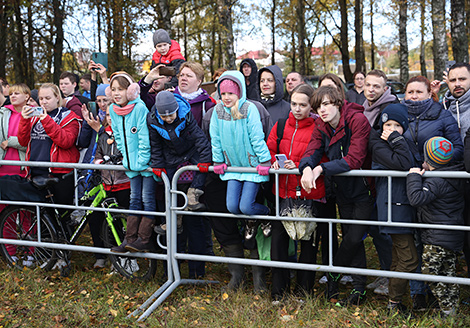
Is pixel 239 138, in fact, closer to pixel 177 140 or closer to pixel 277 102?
pixel 177 140

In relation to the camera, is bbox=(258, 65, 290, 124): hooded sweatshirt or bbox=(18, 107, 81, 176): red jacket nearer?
bbox=(258, 65, 290, 124): hooded sweatshirt

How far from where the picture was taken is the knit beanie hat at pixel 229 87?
4.63 meters

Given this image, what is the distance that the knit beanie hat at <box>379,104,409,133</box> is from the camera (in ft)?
13.9

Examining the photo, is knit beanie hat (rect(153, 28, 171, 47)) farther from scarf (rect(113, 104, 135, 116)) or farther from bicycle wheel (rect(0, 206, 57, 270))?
bicycle wheel (rect(0, 206, 57, 270))

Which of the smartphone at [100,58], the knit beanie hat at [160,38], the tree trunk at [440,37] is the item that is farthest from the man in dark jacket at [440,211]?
the tree trunk at [440,37]

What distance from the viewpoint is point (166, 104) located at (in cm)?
466

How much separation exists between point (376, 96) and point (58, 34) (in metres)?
15.6

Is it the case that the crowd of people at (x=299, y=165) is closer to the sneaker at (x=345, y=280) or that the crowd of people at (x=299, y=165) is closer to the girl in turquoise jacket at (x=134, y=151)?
the girl in turquoise jacket at (x=134, y=151)

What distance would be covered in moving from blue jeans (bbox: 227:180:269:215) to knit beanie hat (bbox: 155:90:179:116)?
88 cm

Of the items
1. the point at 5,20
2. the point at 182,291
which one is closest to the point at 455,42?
the point at 182,291

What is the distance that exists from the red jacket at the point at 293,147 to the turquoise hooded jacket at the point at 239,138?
0.20 metres

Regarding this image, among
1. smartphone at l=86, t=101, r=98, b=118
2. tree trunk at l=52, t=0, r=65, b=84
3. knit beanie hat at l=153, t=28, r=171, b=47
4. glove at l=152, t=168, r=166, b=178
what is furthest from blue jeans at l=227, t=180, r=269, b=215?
tree trunk at l=52, t=0, r=65, b=84

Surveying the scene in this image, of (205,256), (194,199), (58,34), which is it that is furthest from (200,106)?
(58,34)

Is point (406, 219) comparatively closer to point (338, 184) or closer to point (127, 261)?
point (338, 184)
